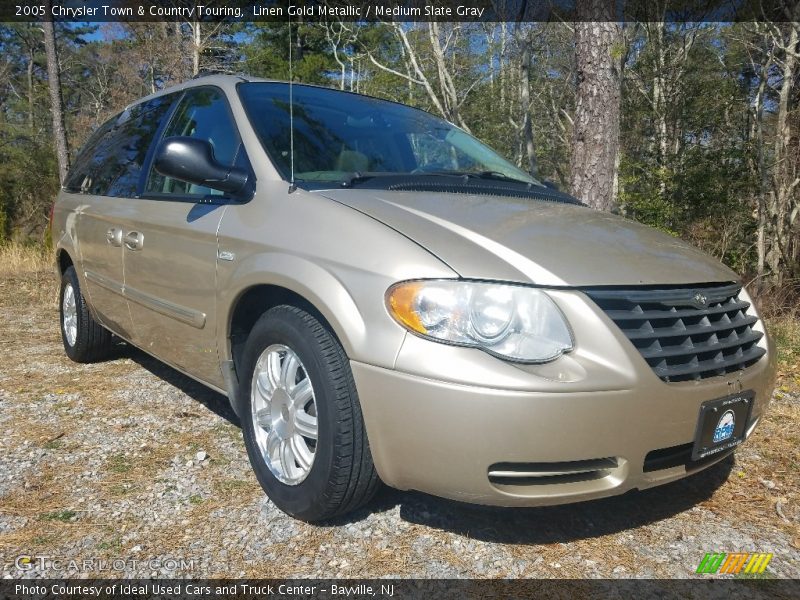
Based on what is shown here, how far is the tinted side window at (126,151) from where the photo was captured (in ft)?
11.5

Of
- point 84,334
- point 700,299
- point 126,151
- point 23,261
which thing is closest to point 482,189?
point 700,299

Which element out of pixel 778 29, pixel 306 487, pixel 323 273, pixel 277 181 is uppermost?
pixel 778 29

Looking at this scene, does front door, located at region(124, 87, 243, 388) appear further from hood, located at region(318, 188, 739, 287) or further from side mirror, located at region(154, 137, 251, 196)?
hood, located at region(318, 188, 739, 287)

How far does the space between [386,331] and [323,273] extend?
0.34 metres

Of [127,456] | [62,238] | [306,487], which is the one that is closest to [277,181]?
[306,487]

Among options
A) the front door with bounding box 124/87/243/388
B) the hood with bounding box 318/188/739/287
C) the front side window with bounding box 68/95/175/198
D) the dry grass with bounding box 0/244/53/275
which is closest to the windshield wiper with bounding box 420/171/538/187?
the hood with bounding box 318/188/739/287

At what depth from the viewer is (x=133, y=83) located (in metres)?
25.0

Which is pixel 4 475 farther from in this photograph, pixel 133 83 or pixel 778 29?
pixel 133 83

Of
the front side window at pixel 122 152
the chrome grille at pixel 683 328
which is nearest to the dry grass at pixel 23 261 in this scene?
the front side window at pixel 122 152

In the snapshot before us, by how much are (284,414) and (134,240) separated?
4.87ft

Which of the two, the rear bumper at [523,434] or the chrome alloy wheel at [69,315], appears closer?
the rear bumper at [523,434]

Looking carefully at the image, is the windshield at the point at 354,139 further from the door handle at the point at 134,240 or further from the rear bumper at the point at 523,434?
the rear bumper at the point at 523,434

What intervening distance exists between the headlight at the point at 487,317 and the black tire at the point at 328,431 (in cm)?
32

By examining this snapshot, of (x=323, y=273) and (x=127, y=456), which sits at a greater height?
(x=323, y=273)
